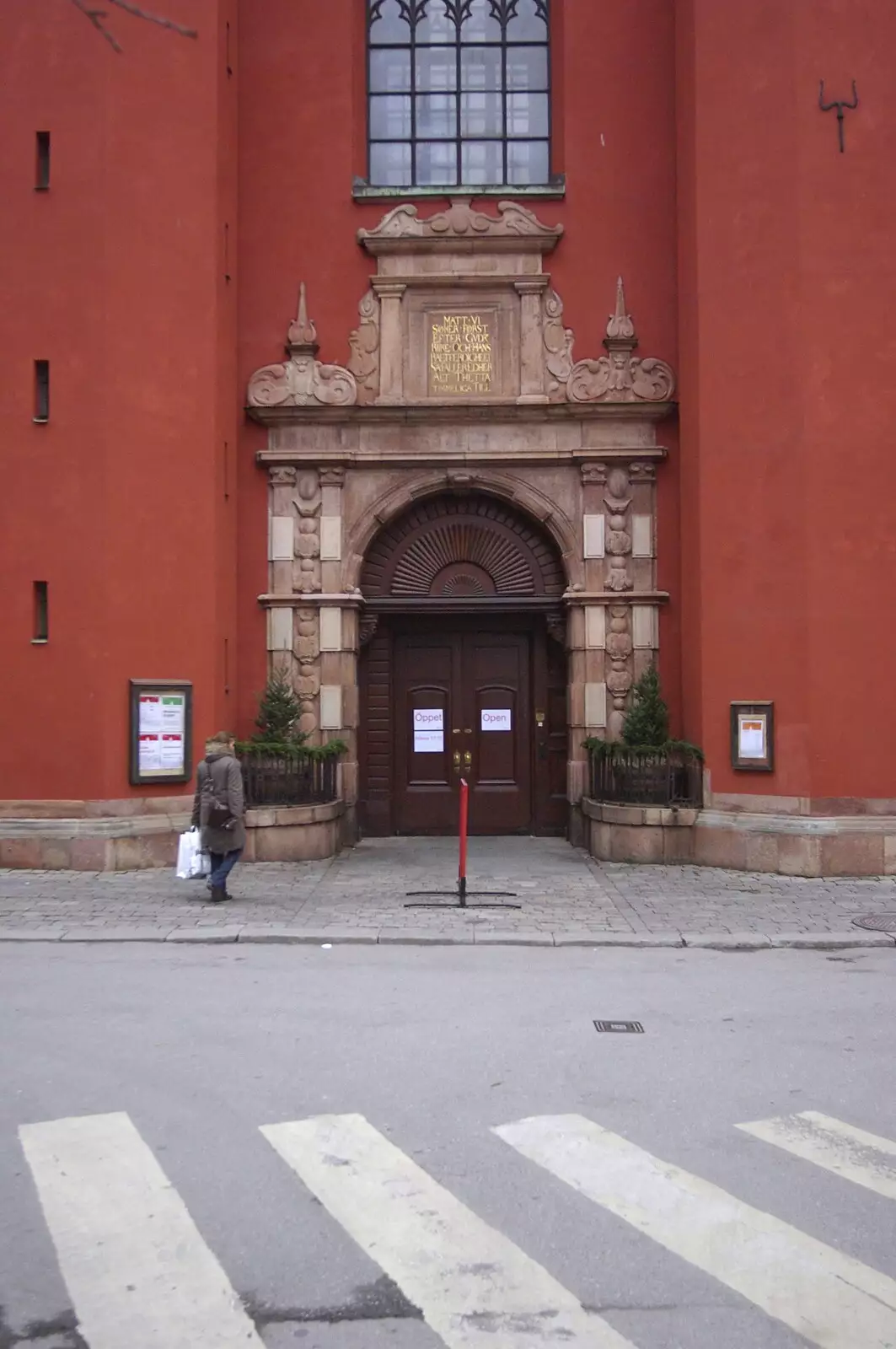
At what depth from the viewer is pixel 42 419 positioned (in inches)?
519

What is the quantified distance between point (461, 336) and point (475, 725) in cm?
514

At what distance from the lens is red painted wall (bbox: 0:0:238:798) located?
12953mm

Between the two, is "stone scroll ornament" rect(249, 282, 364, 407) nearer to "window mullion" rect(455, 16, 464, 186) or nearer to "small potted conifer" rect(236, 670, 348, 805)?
"window mullion" rect(455, 16, 464, 186)

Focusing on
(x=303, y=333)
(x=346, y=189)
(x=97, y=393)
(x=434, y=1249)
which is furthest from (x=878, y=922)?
(x=346, y=189)

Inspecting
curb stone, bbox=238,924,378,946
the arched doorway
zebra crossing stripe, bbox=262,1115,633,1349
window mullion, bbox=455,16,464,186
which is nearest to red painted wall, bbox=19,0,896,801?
the arched doorway

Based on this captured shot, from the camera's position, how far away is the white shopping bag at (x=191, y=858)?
1078 centimetres

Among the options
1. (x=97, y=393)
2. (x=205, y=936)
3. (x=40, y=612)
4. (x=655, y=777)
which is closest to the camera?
(x=205, y=936)

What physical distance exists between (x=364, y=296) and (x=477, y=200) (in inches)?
76.6

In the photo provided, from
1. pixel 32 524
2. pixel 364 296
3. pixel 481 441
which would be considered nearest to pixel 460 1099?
pixel 32 524

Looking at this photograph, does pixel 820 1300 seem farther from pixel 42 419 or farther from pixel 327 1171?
pixel 42 419

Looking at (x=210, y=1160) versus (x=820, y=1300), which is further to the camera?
(x=210, y=1160)

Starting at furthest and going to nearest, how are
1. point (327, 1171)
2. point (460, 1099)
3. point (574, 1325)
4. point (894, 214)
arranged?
point (894, 214) → point (460, 1099) → point (327, 1171) → point (574, 1325)

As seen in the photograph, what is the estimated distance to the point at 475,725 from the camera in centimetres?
1587

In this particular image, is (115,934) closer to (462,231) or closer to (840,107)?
(462,231)
